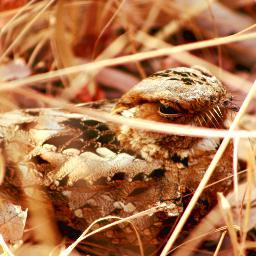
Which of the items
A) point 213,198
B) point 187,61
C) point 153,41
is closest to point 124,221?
point 213,198

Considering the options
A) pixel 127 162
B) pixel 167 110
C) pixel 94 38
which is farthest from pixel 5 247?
pixel 94 38

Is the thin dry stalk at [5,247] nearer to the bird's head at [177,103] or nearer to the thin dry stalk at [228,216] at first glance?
the bird's head at [177,103]

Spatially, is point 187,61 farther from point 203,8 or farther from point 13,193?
point 13,193

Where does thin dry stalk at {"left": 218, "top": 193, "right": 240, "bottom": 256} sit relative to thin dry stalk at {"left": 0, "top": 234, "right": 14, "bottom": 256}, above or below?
above

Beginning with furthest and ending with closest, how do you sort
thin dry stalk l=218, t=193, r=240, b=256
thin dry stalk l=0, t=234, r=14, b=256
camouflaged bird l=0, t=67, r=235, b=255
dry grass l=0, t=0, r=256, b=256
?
dry grass l=0, t=0, r=256, b=256 → camouflaged bird l=0, t=67, r=235, b=255 → thin dry stalk l=0, t=234, r=14, b=256 → thin dry stalk l=218, t=193, r=240, b=256

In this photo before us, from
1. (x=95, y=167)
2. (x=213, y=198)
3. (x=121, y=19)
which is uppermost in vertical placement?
(x=121, y=19)

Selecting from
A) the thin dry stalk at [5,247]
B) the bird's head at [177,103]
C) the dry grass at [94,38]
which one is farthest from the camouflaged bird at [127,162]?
the dry grass at [94,38]

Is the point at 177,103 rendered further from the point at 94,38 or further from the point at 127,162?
the point at 94,38

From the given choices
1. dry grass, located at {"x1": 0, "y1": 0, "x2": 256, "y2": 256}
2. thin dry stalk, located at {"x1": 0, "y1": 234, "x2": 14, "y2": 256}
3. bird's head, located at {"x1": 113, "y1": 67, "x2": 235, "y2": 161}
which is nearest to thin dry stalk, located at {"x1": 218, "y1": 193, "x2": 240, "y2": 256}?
bird's head, located at {"x1": 113, "y1": 67, "x2": 235, "y2": 161}

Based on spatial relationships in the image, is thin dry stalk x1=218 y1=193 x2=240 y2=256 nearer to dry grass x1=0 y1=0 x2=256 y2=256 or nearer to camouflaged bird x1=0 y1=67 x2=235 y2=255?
camouflaged bird x1=0 y1=67 x2=235 y2=255
